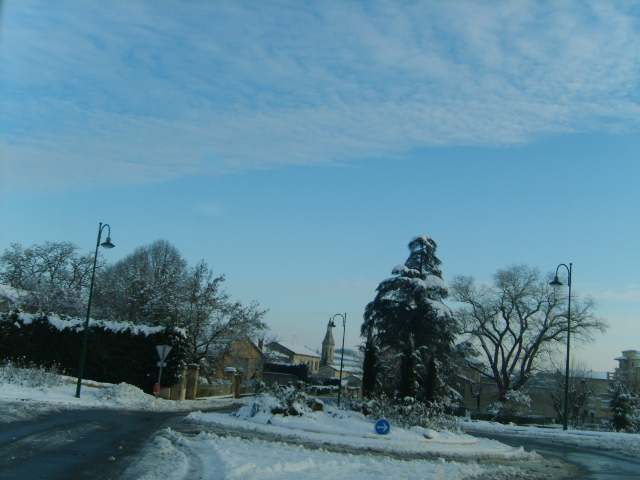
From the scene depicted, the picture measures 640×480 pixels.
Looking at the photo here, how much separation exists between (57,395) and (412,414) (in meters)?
15.0

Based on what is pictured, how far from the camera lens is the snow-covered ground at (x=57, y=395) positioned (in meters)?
23.5

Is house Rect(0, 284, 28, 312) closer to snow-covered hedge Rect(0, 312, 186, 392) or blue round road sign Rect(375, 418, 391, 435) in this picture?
snow-covered hedge Rect(0, 312, 186, 392)

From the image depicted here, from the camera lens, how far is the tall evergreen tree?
33.2m

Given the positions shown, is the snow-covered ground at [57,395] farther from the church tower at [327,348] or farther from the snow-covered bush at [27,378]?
the church tower at [327,348]

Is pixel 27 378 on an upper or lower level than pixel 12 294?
lower

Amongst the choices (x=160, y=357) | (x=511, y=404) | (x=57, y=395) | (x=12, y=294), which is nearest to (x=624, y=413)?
(x=511, y=404)

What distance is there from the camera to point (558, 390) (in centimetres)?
6166

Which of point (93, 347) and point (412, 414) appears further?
point (93, 347)

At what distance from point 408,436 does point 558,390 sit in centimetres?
4486

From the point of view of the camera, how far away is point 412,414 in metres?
23.7

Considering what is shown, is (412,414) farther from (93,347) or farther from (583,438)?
(93,347)

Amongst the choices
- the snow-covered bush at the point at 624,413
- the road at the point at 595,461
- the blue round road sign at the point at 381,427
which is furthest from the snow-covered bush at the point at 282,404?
the snow-covered bush at the point at 624,413

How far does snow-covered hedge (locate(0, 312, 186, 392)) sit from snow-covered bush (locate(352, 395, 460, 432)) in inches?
678

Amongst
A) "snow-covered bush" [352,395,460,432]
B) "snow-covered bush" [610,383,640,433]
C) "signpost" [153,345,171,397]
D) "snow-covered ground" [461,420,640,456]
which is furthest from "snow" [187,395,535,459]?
"snow-covered bush" [610,383,640,433]
